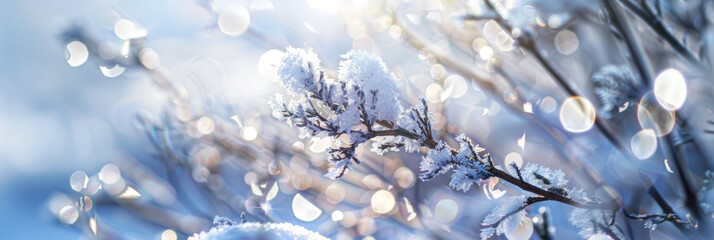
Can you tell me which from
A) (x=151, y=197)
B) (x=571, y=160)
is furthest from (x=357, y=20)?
(x=151, y=197)

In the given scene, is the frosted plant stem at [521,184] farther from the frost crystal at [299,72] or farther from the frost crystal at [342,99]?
the frost crystal at [299,72]

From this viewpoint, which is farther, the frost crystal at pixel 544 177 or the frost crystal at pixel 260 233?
the frost crystal at pixel 544 177

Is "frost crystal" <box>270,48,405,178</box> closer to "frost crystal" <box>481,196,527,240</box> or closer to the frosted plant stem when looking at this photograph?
the frosted plant stem

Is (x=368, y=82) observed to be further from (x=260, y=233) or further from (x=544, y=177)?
(x=544, y=177)

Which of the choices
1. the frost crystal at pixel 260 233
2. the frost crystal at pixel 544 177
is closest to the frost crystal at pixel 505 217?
the frost crystal at pixel 544 177

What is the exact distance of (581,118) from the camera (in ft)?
9.64

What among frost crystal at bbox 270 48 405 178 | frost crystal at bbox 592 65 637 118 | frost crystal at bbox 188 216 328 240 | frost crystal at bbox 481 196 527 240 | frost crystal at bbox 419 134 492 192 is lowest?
frost crystal at bbox 188 216 328 240

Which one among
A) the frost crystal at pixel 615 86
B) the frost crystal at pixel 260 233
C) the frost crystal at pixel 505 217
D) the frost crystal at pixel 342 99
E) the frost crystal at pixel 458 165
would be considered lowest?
the frost crystal at pixel 260 233

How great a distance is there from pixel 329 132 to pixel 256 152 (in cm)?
295

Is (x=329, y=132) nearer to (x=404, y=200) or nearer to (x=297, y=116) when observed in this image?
(x=297, y=116)

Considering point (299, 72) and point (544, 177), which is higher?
point (299, 72)

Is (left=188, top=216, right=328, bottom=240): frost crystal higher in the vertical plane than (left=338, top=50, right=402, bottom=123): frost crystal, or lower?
lower

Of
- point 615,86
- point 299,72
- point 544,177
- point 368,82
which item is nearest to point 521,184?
point 544,177

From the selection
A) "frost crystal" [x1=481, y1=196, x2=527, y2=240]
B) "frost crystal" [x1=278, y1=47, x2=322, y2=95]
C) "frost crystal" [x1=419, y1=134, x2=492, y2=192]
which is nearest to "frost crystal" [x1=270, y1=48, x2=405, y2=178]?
"frost crystal" [x1=278, y1=47, x2=322, y2=95]
